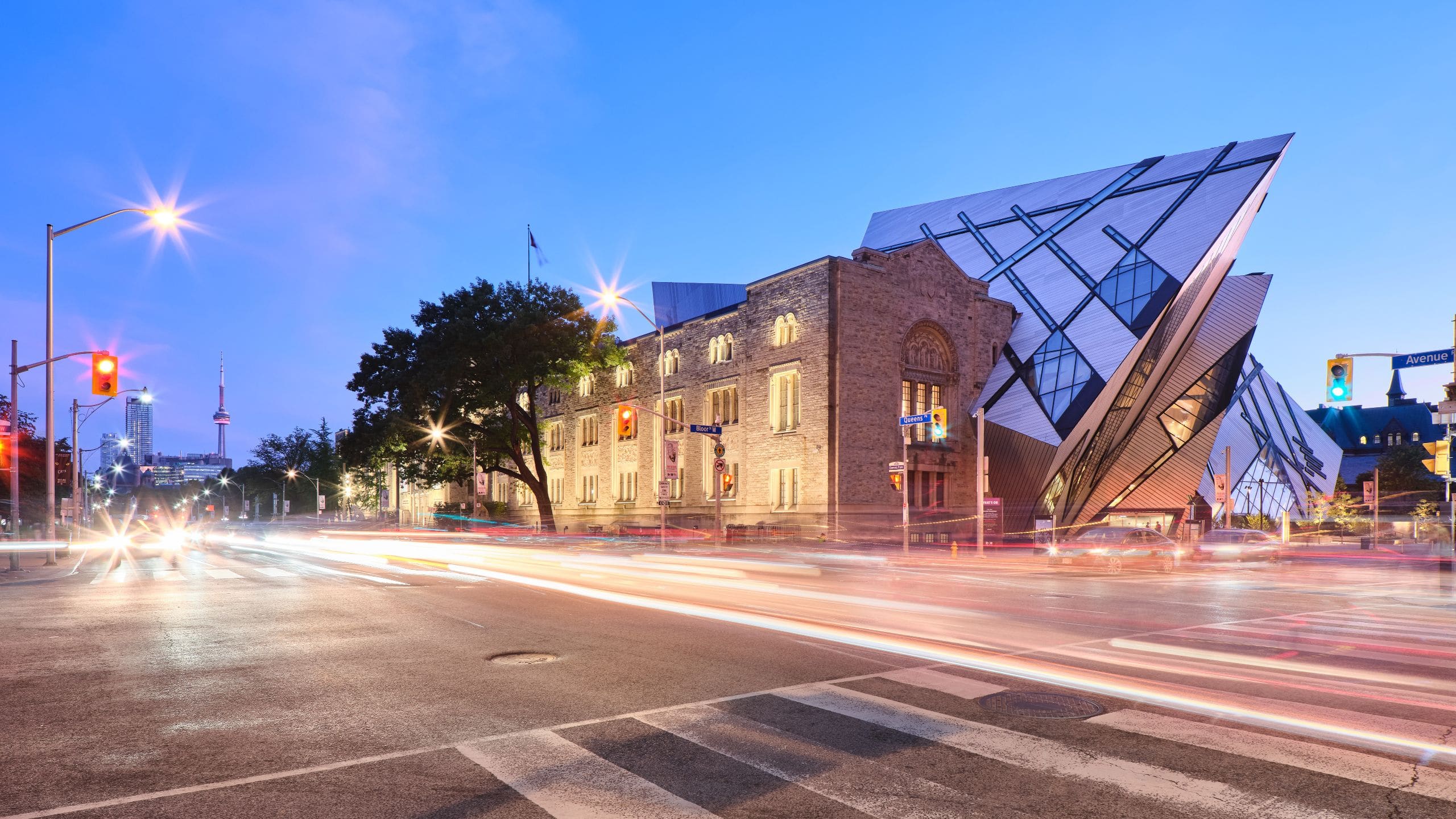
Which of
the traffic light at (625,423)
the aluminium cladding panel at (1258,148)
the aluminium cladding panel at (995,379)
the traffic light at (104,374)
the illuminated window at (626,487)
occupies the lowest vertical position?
the illuminated window at (626,487)

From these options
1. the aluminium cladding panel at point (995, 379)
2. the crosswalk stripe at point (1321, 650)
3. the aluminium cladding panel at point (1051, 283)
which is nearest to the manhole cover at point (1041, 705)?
the crosswalk stripe at point (1321, 650)

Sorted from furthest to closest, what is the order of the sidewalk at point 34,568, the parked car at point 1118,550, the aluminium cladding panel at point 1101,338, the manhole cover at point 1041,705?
the aluminium cladding panel at point 1101,338 → the parked car at point 1118,550 → the sidewalk at point 34,568 → the manhole cover at point 1041,705

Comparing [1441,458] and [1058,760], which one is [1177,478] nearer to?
[1441,458]

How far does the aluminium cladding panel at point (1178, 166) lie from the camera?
5819 cm

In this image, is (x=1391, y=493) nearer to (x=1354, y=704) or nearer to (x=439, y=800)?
(x=1354, y=704)

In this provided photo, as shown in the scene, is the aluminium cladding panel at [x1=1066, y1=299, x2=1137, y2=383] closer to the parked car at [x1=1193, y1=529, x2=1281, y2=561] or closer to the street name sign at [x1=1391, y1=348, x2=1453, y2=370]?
the parked car at [x1=1193, y1=529, x2=1281, y2=561]

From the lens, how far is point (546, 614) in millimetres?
14250

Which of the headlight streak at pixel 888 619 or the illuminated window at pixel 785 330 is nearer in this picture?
the headlight streak at pixel 888 619

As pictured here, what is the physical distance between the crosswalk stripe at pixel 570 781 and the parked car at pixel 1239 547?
31953 mm

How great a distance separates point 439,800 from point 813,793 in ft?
7.33

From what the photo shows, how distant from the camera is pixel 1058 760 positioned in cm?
608

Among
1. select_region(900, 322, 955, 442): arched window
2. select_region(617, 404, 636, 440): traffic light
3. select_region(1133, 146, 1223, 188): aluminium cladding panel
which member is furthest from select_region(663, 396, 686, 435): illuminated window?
select_region(1133, 146, 1223, 188): aluminium cladding panel

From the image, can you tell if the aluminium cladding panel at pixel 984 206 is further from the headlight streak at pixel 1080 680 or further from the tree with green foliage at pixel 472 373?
the headlight streak at pixel 1080 680

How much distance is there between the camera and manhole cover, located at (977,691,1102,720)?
7.43 m
